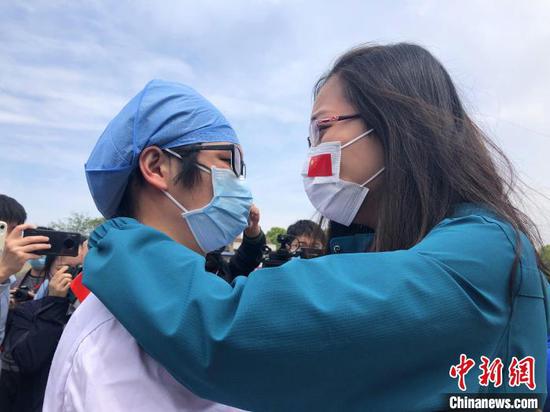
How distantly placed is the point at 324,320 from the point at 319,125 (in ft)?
2.78

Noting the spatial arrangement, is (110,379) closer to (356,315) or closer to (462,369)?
(356,315)

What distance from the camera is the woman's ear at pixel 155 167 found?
150 cm

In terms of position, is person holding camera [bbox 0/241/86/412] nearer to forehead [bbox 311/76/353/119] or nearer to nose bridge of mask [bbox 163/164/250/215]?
nose bridge of mask [bbox 163/164/250/215]

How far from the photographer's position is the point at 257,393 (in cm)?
92

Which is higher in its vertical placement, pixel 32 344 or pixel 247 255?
pixel 247 255

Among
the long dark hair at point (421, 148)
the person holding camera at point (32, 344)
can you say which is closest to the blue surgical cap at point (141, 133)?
the long dark hair at point (421, 148)

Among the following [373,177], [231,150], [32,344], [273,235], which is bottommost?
[273,235]

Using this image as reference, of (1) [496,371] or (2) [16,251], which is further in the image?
(2) [16,251]

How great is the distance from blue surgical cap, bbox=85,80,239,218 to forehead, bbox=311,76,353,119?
38cm

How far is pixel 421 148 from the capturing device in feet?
4.34

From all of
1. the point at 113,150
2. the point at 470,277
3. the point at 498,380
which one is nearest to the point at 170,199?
the point at 113,150

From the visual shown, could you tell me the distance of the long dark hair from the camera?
4.15 feet

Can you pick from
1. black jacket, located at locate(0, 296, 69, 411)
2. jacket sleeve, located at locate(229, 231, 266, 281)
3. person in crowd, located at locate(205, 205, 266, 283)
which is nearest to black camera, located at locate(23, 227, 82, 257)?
black jacket, located at locate(0, 296, 69, 411)

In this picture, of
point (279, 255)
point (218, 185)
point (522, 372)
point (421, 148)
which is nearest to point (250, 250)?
point (279, 255)
